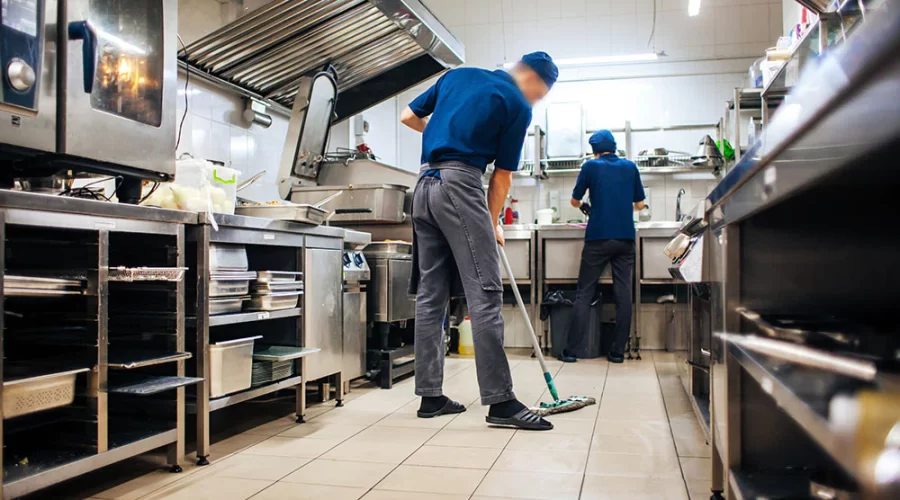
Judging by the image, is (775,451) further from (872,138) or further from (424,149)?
(424,149)

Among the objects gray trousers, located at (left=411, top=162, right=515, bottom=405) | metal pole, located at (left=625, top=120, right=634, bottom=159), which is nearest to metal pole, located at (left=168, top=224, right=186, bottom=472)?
gray trousers, located at (left=411, top=162, right=515, bottom=405)

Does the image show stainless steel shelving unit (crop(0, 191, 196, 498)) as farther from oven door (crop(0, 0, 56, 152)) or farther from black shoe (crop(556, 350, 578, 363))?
black shoe (crop(556, 350, 578, 363))

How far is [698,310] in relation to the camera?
2.39 m

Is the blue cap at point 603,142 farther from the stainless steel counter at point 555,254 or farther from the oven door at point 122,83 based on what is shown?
the oven door at point 122,83

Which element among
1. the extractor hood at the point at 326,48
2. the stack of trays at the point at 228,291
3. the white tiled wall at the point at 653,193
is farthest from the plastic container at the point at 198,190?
the white tiled wall at the point at 653,193

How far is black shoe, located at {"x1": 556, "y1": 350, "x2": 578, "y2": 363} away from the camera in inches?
173

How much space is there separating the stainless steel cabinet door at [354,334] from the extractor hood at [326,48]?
140 cm

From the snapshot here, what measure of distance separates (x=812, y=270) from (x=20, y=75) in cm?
178

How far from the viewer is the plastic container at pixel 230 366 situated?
214 cm

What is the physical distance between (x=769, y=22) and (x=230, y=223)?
5085 mm

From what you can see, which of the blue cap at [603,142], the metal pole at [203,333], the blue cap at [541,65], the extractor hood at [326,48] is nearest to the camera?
the metal pole at [203,333]

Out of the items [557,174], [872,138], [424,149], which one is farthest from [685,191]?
[872,138]

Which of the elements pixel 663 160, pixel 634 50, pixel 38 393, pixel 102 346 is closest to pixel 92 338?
pixel 102 346

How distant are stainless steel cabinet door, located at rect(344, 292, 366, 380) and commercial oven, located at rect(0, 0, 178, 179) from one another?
1210 mm
